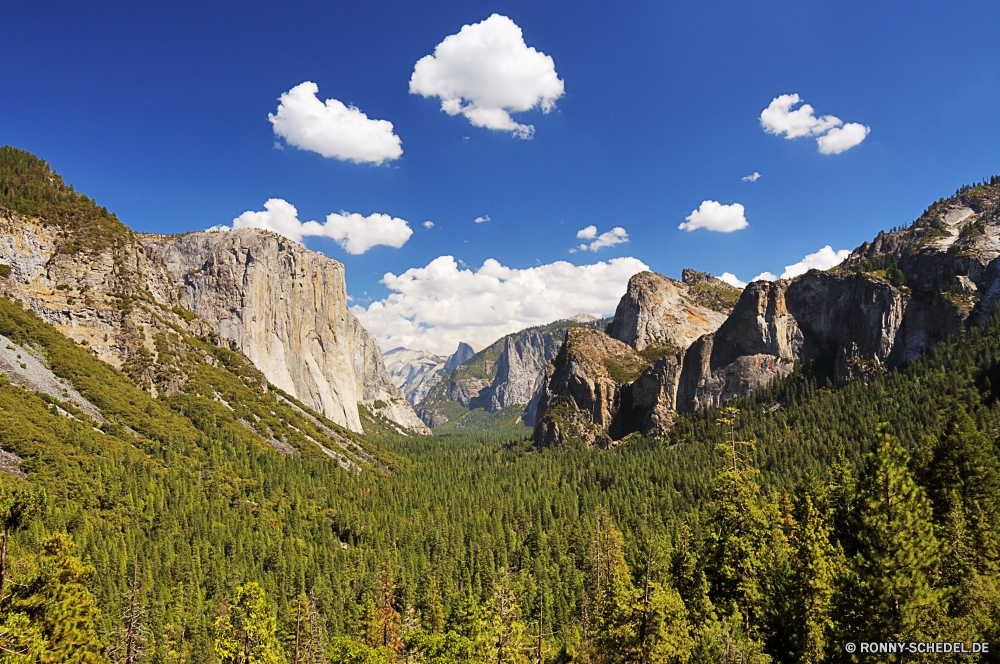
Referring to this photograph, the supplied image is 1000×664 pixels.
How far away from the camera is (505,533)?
96062 millimetres

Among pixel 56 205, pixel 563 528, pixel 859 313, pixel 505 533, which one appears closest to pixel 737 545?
pixel 563 528

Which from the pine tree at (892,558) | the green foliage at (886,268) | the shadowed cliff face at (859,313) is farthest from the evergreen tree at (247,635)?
the green foliage at (886,268)

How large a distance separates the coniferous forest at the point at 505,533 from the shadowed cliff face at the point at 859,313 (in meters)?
11.4

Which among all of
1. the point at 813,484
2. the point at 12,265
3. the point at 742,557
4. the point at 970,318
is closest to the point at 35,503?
the point at 742,557

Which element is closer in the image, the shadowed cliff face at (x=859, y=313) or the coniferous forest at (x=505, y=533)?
the coniferous forest at (x=505, y=533)

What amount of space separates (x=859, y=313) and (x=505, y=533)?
13266 cm

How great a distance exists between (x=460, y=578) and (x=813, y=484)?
51.6 m

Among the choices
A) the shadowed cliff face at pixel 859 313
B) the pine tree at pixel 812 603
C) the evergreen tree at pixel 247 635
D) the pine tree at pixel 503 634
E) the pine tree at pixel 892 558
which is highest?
the shadowed cliff face at pixel 859 313

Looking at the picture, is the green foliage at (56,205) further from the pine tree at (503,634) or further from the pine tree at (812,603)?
the pine tree at (812,603)

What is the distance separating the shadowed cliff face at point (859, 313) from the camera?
13550 cm

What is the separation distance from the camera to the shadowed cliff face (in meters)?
136

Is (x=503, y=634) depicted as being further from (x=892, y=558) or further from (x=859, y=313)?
(x=859, y=313)

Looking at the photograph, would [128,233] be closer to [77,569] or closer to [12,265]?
[12,265]

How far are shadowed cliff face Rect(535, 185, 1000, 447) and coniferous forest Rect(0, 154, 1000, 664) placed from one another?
1141 cm
